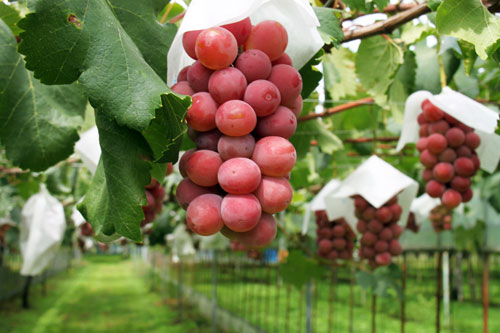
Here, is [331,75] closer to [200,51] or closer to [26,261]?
[200,51]

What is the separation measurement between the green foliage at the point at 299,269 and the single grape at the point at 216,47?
94.6 inches

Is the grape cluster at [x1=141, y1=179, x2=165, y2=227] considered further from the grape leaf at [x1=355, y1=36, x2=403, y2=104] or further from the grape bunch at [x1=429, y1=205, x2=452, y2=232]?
the grape bunch at [x1=429, y1=205, x2=452, y2=232]

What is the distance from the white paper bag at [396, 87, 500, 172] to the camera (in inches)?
43.5

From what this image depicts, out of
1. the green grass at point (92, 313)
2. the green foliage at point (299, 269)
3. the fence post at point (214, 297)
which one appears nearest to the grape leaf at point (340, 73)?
the green foliage at point (299, 269)

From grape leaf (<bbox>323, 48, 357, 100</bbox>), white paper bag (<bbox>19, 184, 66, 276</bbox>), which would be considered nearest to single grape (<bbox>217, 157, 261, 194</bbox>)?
grape leaf (<bbox>323, 48, 357, 100</bbox>)

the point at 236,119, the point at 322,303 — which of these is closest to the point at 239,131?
the point at 236,119

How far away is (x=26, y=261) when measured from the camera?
2.22 metres

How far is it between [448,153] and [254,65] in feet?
2.78

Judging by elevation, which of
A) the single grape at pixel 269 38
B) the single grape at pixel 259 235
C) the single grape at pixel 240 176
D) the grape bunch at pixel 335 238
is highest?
the single grape at pixel 269 38

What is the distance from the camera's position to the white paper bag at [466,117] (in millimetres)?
1105

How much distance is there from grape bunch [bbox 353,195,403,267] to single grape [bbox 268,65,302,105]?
1.07 m

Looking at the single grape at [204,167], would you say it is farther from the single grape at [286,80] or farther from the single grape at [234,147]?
the single grape at [286,80]

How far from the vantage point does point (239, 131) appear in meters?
0.56

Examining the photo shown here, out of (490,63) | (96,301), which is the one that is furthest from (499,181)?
(96,301)
